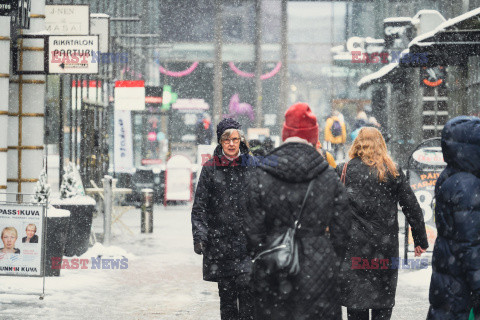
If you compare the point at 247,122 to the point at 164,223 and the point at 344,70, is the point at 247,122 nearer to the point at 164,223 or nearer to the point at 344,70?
the point at 344,70

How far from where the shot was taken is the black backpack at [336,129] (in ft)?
76.7

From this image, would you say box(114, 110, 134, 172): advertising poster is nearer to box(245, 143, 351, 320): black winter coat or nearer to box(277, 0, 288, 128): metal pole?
box(245, 143, 351, 320): black winter coat

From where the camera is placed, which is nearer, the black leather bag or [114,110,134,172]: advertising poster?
the black leather bag

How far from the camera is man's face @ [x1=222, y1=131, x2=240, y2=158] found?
21.9 feet

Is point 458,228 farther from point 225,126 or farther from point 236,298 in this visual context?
point 225,126

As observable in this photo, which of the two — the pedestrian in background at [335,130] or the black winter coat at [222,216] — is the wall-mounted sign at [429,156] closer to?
the black winter coat at [222,216]

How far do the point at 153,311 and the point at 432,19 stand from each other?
1229 centimetres

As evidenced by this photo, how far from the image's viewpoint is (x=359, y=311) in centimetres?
632

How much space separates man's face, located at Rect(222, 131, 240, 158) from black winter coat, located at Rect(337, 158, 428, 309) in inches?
38.1

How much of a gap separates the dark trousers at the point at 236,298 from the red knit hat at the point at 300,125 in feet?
6.26

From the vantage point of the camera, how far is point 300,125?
4.89 metres

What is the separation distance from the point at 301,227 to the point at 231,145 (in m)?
2.15

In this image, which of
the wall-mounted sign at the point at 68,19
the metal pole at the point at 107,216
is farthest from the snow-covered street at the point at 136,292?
the wall-mounted sign at the point at 68,19

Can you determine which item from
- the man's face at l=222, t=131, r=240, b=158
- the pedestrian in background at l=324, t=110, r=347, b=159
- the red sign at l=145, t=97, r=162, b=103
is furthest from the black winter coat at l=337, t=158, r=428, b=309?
the red sign at l=145, t=97, r=162, b=103
